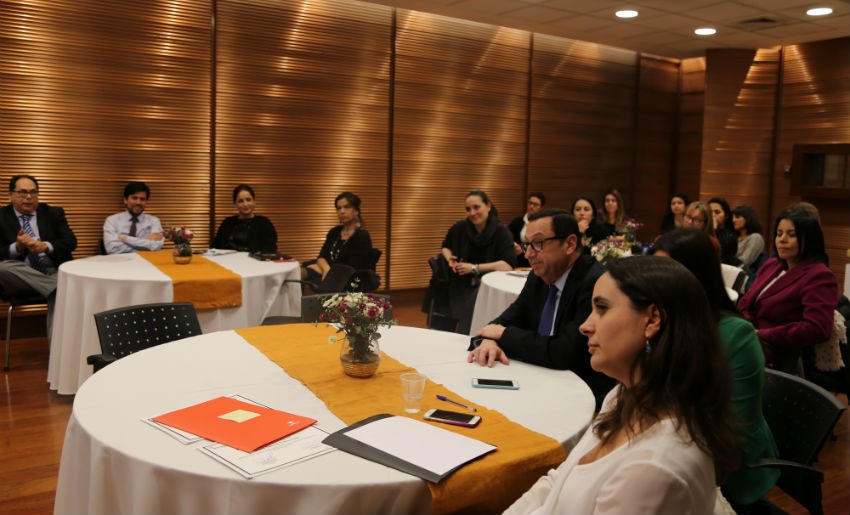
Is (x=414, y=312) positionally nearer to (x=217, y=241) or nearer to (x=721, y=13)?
(x=217, y=241)

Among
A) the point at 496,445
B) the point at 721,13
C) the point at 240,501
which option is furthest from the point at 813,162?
the point at 240,501

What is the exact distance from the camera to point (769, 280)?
438cm

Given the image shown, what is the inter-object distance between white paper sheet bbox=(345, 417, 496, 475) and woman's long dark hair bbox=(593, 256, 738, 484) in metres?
0.56

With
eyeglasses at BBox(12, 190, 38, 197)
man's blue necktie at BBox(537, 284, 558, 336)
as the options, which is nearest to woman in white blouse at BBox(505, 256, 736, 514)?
man's blue necktie at BBox(537, 284, 558, 336)

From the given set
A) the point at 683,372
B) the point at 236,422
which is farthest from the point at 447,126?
the point at 683,372

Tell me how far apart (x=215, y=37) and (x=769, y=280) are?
19.2 feet

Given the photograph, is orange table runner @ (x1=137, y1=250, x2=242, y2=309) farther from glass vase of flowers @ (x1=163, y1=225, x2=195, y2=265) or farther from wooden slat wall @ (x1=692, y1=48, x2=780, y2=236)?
wooden slat wall @ (x1=692, y1=48, x2=780, y2=236)

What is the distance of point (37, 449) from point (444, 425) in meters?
3.06

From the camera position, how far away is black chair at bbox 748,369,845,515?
→ 2.35 metres

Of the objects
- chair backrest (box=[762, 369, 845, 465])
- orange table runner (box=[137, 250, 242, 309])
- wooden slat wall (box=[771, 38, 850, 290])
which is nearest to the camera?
chair backrest (box=[762, 369, 845, 465])

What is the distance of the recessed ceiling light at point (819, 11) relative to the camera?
7570 millimetres

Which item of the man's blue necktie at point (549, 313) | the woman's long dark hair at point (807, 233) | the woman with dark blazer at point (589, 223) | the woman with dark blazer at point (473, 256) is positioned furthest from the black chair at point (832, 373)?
the woman with dark blazer at point (589, 223)

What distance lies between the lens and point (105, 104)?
694 cm

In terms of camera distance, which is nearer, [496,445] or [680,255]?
[496,445]
